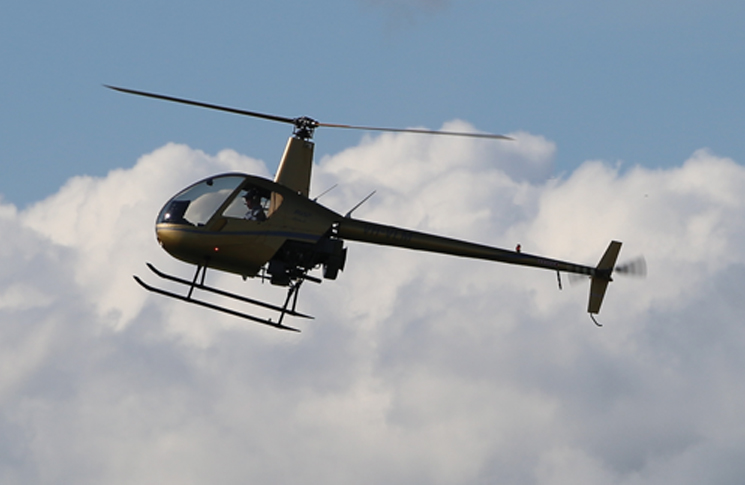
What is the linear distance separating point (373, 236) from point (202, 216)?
4918 mm

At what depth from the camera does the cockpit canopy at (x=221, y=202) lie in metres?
30.1

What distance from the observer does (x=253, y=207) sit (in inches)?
1201

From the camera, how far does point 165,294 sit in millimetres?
29594

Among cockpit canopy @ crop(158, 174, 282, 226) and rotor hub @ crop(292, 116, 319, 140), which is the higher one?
rotor hub @ crop(292, 116, 319, 140)

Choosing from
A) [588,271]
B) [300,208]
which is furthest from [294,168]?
[588,271]

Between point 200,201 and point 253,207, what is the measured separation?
145cm

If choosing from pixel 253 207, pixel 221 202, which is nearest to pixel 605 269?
pixel 253 207

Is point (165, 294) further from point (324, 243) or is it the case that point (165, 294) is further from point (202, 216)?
point (324, 243)

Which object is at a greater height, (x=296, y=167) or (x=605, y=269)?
(x=296, y=167)

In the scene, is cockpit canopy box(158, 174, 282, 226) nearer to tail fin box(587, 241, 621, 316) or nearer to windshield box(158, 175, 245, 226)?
windshield box(158, 175, 245, 226)

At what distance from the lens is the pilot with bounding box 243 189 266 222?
30375 mm

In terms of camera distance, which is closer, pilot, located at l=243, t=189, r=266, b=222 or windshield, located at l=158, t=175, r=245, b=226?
windshield, located at l=158, t=175, r=245, b=226

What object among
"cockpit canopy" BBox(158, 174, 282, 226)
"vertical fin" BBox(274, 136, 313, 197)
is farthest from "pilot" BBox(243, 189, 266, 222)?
"vertical fin" BBox(274, 136, 313, 197)

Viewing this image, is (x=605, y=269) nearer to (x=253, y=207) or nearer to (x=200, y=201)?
(x=253, y=207)
